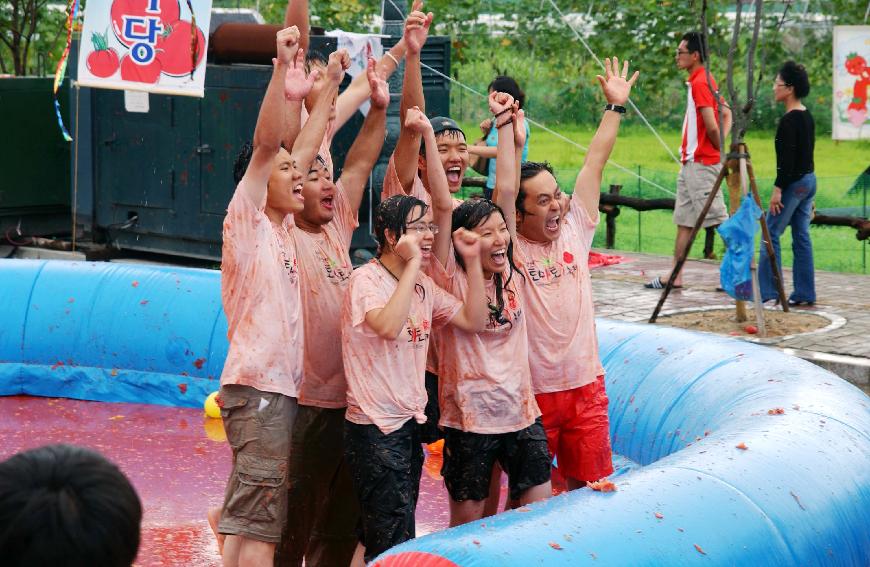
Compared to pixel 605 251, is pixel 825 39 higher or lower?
higher

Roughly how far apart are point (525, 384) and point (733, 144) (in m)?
4.26

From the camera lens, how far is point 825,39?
740 inches

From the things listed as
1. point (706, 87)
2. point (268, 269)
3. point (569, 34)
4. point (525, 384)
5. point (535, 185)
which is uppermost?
point (569, 34)

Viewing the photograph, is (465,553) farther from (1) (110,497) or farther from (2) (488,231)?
(1) (110,497)

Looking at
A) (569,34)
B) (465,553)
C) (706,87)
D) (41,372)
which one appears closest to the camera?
(465,553)

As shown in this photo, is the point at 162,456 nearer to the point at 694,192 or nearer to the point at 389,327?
the point at 389,327

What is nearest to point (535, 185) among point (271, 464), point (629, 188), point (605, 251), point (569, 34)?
point (271, 464)

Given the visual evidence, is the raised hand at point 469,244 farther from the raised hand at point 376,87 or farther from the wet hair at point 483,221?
the raised hand at point 376,87

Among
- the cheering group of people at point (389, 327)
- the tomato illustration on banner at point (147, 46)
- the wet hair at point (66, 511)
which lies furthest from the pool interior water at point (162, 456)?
the wet hair at point (66, 511)

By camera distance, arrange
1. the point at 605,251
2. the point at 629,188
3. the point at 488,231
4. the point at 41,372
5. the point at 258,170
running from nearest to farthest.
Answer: the point at 258,170 → the point at 488,231 → the point at 41,372 → the point at 605,251 → the point at 629,188

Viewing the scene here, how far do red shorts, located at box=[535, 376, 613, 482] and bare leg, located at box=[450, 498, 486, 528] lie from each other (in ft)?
1.45

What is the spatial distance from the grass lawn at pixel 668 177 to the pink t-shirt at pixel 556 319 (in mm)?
7056

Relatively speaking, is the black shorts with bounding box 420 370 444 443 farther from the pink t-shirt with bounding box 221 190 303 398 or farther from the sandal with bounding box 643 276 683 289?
the sandal with bounding box 643 276 683 289

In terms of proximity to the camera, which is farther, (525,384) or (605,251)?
(605,251)
